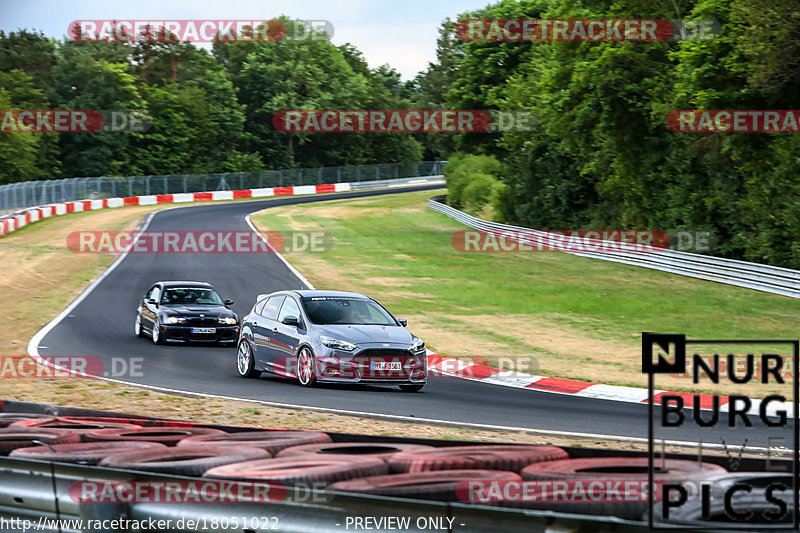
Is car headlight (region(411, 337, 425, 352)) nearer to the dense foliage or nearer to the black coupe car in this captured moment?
the black coupe car

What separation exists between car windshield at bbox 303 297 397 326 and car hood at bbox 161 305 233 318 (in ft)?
15.1

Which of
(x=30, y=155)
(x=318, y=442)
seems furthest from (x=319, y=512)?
(x=30, y=155)

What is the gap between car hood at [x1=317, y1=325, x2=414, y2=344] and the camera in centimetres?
1401

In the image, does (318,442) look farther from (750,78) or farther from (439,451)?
(750,78)

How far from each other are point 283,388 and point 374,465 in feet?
30.5

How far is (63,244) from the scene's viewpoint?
3950 cm

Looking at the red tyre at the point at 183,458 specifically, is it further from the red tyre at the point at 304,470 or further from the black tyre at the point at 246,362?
the black tyre at the point at 246,362

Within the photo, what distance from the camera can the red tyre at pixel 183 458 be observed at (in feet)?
18.2

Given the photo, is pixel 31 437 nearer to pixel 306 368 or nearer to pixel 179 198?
pixel 306 368

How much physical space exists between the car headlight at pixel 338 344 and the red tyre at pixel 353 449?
7.72 m

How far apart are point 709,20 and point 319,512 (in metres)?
26.3

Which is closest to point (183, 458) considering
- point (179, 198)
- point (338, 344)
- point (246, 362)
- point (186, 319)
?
point (338, 344)

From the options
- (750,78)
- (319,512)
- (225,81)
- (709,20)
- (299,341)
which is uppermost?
(225,81)

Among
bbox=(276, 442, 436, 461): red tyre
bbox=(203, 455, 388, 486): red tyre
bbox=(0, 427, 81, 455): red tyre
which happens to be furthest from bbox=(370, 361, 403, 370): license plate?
bbox=(203, 455, 388, 486): red tyre
